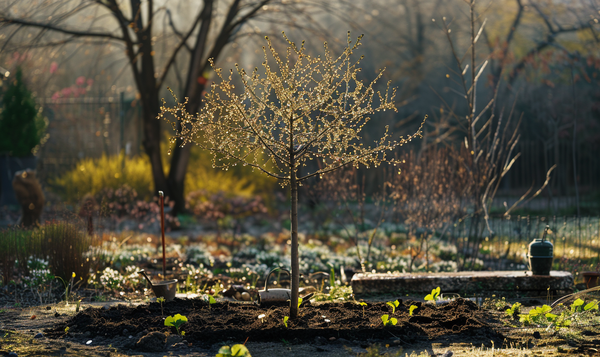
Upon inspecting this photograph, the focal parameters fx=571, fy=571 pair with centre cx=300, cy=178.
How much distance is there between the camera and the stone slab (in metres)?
5.71

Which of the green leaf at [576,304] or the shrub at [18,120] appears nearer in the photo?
the green leaf at [576,304]

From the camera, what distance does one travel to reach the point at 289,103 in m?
4.28

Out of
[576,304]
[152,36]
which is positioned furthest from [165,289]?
[152,36]

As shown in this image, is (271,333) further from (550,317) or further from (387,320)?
(550,317)

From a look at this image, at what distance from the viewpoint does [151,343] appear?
12.3ft

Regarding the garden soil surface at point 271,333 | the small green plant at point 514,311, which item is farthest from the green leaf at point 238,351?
the small green plant at point 514,311

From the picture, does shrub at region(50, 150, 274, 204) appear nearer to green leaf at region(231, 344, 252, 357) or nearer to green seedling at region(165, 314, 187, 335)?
green seedling at region(165, 314, 187, 335)

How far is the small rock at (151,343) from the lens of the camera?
3.73 meters

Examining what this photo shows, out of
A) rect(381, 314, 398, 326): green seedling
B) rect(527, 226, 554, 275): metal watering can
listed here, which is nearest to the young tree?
rect(381, 314, 398, 326): green seedling

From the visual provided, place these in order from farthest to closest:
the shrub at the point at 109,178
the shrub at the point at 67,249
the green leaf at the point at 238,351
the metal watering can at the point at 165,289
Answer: the shrub at the point at 109,178
the shrub at the point at 67,249
the metal watering can at the point at 165,289
the green leaf at the point at 238,351

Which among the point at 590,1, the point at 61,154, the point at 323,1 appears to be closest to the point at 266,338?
the point at 323,1

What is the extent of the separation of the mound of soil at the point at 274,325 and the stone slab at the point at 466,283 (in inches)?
42.5

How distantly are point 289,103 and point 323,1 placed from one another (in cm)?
665

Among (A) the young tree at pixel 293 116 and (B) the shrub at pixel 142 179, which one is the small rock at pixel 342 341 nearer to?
(A) the young tree at pixel 293 116
